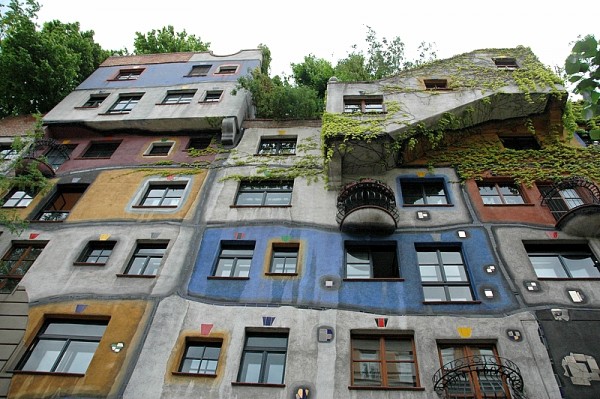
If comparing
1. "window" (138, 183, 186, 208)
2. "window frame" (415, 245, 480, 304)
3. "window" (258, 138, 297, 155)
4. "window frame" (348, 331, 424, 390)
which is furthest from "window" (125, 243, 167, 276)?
"window frame" (415, 245, 480, 304)

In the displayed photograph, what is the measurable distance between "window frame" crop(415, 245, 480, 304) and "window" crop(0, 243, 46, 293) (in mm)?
11186

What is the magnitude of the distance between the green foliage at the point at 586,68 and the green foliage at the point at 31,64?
73.0ft

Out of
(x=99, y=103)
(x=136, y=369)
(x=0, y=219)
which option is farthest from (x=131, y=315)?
(x=99, y=103)

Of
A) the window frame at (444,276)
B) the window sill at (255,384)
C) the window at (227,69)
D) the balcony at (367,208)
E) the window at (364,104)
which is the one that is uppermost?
the window at (227,69)

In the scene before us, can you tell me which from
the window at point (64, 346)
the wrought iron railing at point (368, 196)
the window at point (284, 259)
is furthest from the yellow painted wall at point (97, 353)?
the wrought iron railing at point (368, 196)

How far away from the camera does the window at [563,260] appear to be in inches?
461

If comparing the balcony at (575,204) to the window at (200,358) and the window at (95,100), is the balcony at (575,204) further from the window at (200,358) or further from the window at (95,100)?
the window at (95,100)

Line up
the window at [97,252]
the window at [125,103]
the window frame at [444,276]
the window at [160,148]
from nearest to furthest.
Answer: the window frame at [444,276]
the window at [97,252]
the window at [160,148]
the window at [125,103]

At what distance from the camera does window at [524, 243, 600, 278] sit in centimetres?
1170

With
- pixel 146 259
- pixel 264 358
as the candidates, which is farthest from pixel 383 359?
pixel 146 259

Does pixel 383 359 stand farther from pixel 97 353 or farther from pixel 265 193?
pixel 265 193

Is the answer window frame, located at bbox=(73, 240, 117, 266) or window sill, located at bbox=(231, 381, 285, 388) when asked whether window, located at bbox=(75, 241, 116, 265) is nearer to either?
window frame, located at bbox=(73, 240, 117, 266)

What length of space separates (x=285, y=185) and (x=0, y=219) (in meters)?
8.53

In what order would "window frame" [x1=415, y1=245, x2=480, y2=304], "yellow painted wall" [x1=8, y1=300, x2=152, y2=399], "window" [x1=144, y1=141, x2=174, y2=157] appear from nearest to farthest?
"yellow painted wall" [x1=8, y1=300, x2=152, y2=399]
"window frame" [x1=415, y1=245, x2=480, y2=304]
"window" [x1=144, y1=141, x2=174, y2=157]
